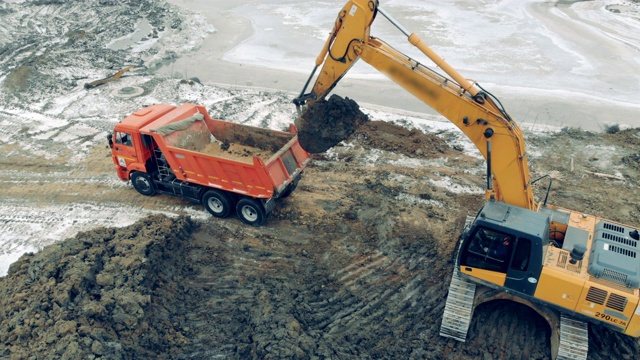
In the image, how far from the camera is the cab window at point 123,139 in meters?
11.2

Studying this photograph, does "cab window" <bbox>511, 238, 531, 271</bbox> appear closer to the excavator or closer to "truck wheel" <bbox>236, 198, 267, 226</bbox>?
the excavator

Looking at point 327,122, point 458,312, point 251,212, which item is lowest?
point 251,212

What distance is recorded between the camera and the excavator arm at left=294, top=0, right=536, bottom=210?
7715mm

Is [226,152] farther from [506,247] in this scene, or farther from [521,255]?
[521,255]

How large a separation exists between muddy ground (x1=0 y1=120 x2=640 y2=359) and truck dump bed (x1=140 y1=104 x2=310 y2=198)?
43.9 inches

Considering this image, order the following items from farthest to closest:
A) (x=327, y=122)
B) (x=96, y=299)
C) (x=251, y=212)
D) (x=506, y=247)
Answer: (x=251, y=212) < (x=327, y=122) < (x=96, y=299) < (x=506, y=247)

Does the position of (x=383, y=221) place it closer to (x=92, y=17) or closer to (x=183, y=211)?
(x=183, y=211)

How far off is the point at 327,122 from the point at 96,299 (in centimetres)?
548

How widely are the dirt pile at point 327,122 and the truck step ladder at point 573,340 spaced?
5315mm

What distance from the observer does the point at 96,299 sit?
8.09m

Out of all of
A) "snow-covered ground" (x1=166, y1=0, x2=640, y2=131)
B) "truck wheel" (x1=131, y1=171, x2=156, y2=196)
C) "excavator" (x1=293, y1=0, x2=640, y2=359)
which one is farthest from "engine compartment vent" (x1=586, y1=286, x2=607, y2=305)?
"snow-covered ground" (x1=166, y1=0, x2=640, y2=131)

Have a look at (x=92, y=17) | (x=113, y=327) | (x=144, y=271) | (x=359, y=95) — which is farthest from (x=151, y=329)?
(x=92, y=17)

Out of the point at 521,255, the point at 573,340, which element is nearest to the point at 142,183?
the point at 521,255

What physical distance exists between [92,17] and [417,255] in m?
25.1
